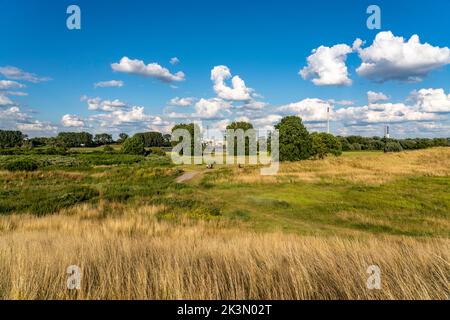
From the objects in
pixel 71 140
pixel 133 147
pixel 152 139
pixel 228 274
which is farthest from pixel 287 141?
pixel 71 140

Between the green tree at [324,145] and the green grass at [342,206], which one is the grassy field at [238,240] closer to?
the green grass at [342,206]

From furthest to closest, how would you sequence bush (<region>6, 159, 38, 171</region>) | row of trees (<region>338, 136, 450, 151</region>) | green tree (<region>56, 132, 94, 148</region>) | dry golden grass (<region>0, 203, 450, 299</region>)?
green tree (<region>56, 132, 94, 148</region>) < row of trees (<region>338, 136, 450, 151</region>) < bush (<region>6, 159, 38, 171</region>) < dry golden grass (<region>0, 203, 450, 299</region>)

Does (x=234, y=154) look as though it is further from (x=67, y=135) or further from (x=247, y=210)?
(x=67, y=135)

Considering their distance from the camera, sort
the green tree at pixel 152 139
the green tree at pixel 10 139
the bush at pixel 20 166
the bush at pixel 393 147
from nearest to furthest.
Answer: the bush at pixel 20 166
the bush at pixel 393 147
the green tree at pixel 10 139
the green tree at pixel 152 139

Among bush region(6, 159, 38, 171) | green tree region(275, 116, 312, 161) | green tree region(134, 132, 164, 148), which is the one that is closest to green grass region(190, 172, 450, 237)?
A: green tree region(275, 116, 312, 161)

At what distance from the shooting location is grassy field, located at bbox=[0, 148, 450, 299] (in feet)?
11.3

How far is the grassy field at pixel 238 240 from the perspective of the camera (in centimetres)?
344

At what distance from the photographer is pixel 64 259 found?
4.22 metres

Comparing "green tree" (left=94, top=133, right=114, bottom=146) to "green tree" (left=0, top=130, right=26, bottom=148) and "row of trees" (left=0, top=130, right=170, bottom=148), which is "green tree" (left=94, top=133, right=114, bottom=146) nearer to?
"row of trees" (left=0, top=130, right=170, bottom=148)

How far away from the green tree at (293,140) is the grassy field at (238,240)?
81.0ft

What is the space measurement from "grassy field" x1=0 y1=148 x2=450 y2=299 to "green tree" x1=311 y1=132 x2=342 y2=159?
4086cm

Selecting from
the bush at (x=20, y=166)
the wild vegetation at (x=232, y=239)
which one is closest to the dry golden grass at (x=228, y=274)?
the wild vegetation at (x=232, y=239)
